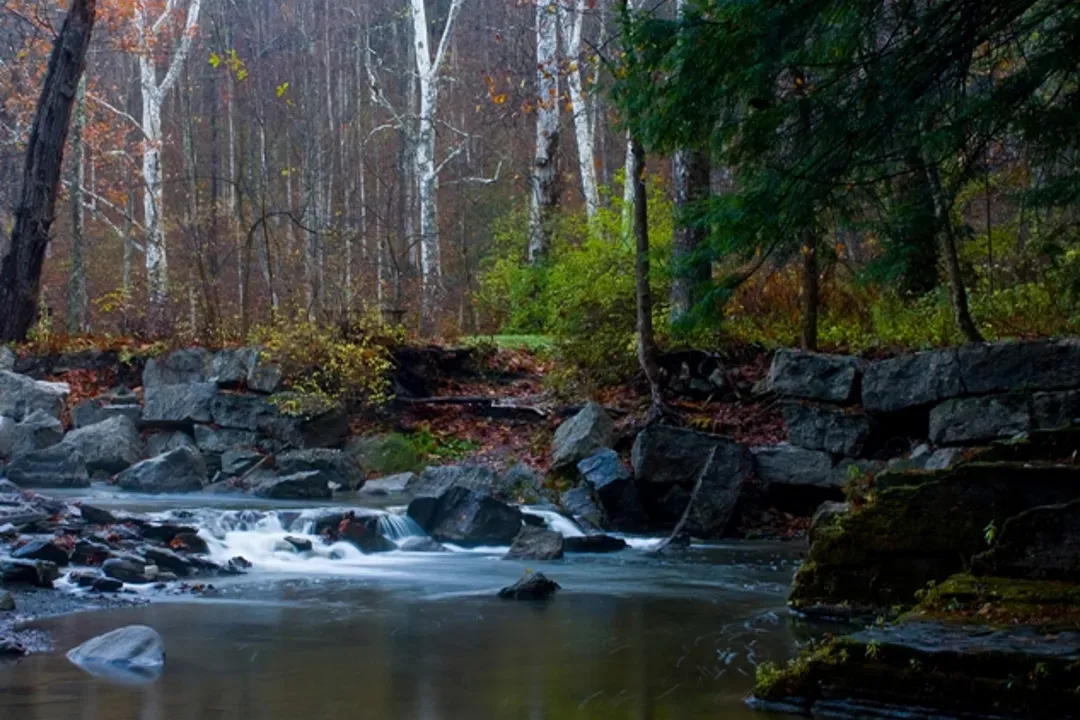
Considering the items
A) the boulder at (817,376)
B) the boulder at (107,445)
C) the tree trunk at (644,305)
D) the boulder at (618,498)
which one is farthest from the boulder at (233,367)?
the boulder at (817,376)

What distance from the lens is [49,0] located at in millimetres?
32750

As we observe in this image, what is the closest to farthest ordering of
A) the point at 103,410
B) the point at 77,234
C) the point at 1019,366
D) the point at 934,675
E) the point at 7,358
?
the point at 934,675, the point at 1019,366, the point at 103,410, the point at 7,358, the point at 77,234

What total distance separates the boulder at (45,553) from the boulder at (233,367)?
7832 millimetres

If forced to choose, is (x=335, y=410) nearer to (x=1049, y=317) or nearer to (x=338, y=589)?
(x=338, y=589)

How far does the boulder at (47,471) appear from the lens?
15406mm

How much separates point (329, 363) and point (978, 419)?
30.4 feet

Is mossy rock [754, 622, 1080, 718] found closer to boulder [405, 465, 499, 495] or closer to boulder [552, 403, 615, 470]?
boulder [552, 403, 615, 470]

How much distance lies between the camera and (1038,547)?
6719 mm

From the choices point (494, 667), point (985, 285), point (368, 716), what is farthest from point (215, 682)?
point (985, 285)

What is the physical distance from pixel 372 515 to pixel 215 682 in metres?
5.91

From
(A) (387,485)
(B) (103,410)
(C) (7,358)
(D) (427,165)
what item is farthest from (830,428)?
(D) (427,165)

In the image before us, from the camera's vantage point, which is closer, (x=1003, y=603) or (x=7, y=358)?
(x=1003, y=603)

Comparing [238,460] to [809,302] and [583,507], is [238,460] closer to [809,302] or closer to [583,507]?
[583,507]

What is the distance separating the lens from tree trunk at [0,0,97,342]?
65.7ft
